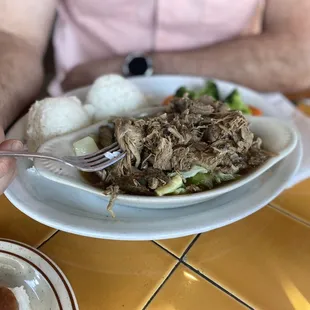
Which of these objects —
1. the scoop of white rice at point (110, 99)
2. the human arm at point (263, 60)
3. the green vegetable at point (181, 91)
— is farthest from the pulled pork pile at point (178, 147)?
the human arm at point (263, 60)

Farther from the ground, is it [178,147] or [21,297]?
[178,147]

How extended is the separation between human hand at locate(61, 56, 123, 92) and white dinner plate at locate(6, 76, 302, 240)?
1.71ft

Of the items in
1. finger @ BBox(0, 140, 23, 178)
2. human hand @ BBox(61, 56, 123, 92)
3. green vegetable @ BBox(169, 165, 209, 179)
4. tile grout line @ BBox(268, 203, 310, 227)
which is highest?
finger @ BBox(0, 140, 23, 178)

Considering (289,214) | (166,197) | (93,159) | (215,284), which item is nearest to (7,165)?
(93,159)

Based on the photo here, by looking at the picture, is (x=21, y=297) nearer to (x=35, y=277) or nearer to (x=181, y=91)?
(x=35, y=277)

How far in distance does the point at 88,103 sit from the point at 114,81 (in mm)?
80

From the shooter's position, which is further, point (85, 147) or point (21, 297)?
point (85, 147)

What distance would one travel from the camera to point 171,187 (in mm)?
667

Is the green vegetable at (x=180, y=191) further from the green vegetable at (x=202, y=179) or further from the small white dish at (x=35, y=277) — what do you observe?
the small white dish at (x=35, y=277)

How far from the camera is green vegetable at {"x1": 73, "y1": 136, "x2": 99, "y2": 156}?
2.38 feet

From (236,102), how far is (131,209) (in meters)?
0.43

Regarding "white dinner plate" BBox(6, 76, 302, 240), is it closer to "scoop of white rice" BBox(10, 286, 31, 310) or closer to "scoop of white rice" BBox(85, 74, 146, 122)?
"scoop of white rice" BBox(10, 286, 31, 310)

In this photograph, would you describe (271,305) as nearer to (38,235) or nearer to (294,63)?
(38,235)

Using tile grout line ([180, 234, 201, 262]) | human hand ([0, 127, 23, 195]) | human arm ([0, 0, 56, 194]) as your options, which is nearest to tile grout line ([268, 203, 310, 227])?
tile grout line ([180, 234, 201, 262])
